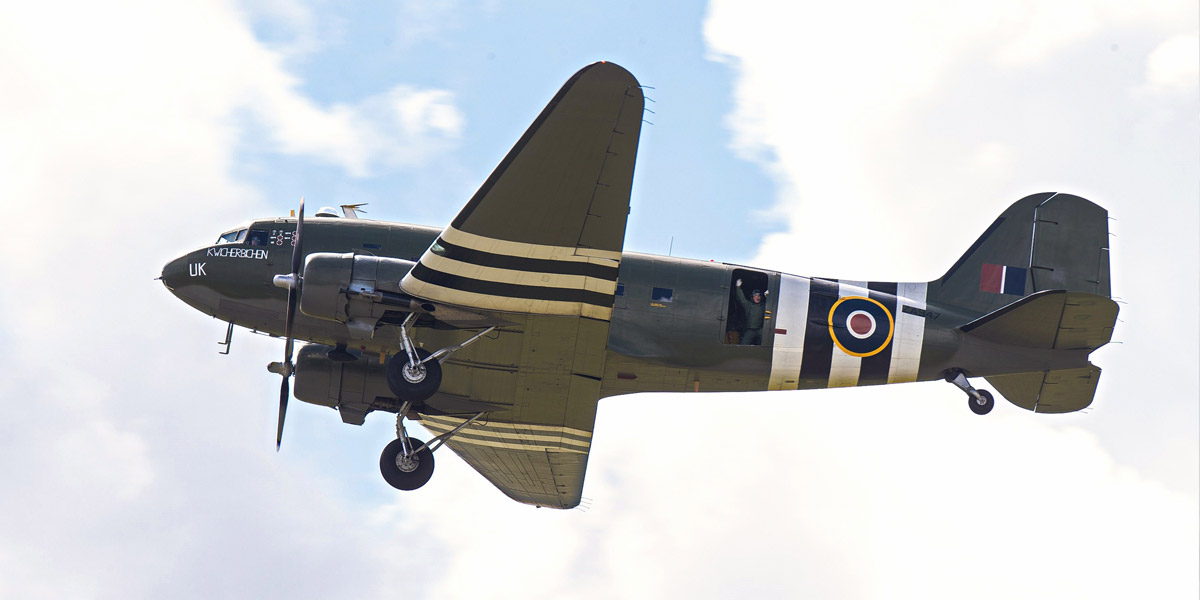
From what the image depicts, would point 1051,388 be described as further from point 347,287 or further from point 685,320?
point 347,287

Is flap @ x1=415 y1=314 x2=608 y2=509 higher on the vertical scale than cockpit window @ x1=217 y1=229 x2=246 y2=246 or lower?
lower

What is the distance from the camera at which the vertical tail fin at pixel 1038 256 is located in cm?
2084

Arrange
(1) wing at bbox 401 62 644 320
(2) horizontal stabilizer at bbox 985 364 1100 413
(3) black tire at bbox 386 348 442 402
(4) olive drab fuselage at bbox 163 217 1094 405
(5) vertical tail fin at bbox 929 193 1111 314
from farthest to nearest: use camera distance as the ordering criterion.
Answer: (5) vertical tail fin at bbox 929 193 1111 314
(2) horizontal stabilizer at bbox 985 364 1100 413
(4) olive drab fuselage at bbox 163 217 1094 405
(3) black tire at bbox 386 348 442 402
(1) wing at bbox 401 62 644 320

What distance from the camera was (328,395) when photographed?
63.2ft

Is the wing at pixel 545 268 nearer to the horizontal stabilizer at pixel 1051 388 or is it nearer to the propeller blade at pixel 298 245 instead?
the propeller blade at pixel 298 245

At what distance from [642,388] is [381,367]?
14.7ft

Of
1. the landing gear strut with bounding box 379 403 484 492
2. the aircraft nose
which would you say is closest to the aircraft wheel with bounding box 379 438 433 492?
the landing gear strut with bounding box 379 403 484 492

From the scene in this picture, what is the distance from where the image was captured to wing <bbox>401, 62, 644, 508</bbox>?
1504 centimetres

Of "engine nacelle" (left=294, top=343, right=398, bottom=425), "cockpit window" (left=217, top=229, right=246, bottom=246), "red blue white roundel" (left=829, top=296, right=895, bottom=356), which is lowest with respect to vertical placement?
"engine nacelle" (left=294, top=343, right=398, bottom=425)

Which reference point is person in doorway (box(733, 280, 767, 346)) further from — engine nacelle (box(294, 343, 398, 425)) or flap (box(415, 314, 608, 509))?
engine nacelle (box(294, 343, 398, 425))

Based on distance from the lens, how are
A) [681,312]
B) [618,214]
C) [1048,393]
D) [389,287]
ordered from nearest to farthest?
[618,214] → [389,287] → [681,312] → [1048,393]

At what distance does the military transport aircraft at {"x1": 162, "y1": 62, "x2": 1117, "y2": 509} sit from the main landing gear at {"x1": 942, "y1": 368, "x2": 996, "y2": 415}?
0.03 m

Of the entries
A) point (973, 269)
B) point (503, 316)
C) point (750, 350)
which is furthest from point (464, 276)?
point (973, 269)

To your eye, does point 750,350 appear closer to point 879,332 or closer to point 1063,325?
point 879,332
